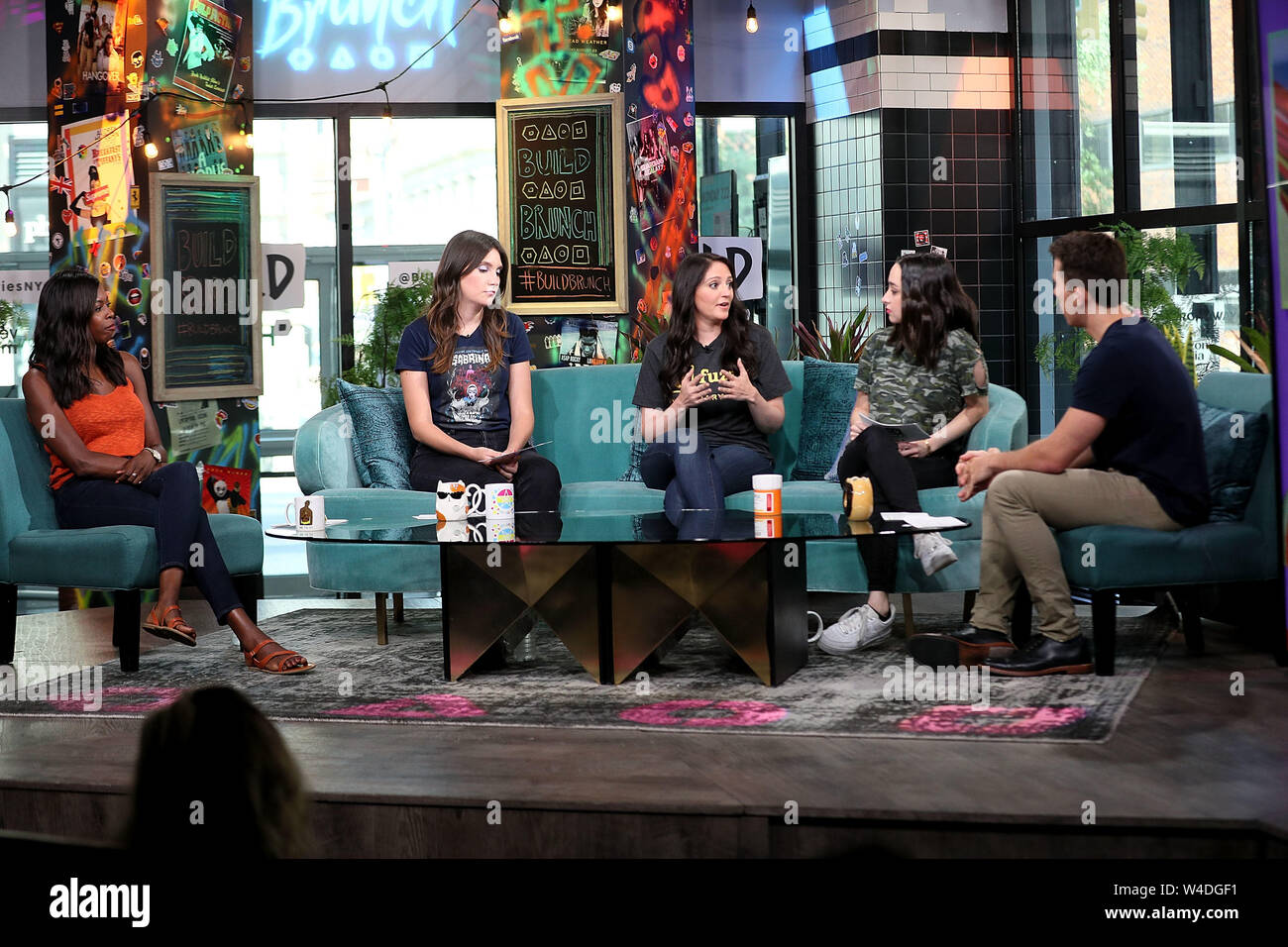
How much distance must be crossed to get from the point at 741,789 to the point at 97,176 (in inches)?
203

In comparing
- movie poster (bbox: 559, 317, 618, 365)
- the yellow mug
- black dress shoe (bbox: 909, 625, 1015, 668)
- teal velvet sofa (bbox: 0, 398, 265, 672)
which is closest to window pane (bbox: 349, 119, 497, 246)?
movie poster (bbox: 559, 317, 618, 365)

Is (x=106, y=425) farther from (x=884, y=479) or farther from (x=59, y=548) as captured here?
(x=884, y=479)

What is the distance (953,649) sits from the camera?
3.67 meters

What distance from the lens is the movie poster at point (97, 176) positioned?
636 centimetres

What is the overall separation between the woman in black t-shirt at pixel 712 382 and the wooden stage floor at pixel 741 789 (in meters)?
1.60

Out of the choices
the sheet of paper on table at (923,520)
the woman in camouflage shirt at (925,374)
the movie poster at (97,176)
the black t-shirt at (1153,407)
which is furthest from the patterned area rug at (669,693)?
the movie poster at (97,176)

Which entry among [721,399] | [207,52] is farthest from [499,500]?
[207,52]

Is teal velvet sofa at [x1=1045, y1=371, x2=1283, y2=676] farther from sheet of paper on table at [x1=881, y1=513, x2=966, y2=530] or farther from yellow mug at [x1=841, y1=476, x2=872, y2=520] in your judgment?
yellow mug at [x1=841, y1=476, x2=872, y2=520]

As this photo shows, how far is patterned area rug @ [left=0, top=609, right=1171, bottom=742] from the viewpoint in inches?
125

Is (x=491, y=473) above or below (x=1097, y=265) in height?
below

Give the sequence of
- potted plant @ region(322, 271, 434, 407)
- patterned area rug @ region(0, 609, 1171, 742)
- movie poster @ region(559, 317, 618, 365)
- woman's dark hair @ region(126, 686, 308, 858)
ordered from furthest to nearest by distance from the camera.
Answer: movie poster @ region(559, 317, 618, 365), potted plant @ region(322, 271, 434, 407), patterned area rug @ region(0, 609, 1171, 742), woman's dark hair @ region(126, 686, 308, 858)

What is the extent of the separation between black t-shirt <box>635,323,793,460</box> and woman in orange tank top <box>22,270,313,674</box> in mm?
1543

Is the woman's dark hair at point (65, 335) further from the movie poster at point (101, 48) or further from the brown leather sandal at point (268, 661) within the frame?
the movie poster at point (101, 48)

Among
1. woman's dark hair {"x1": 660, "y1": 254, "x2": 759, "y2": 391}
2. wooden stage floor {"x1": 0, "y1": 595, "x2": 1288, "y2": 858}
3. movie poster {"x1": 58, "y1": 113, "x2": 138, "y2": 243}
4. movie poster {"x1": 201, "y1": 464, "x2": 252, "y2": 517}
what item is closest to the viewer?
wooden stage floor {"x1": 0, "y1": 595, "x2": 1288, "y2": 858}
